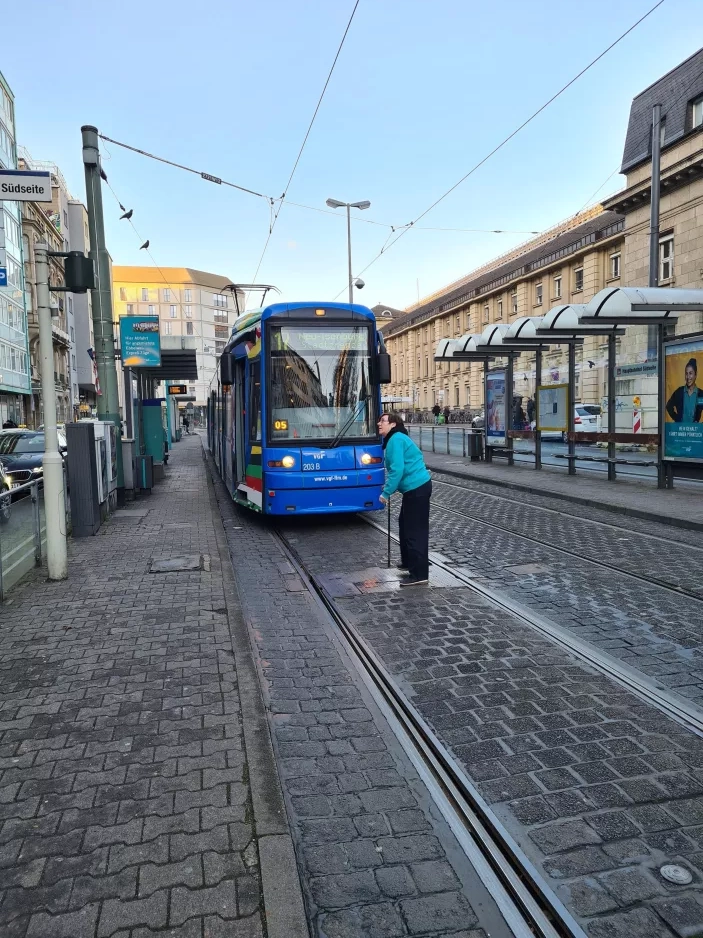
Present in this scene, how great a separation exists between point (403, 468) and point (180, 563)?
283cm

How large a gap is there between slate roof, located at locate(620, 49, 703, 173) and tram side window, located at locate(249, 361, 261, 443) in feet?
72.8

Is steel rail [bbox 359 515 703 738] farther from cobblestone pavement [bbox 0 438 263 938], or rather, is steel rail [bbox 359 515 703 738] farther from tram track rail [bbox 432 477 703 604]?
cobblestone pavement [bbox 0 438 263 938]

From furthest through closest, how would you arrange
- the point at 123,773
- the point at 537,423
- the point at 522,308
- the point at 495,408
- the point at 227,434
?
the point at 522,308, the point at 495,408, the point at 537,423, the point at 227,434, the point at 123,773

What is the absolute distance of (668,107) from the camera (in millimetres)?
26781

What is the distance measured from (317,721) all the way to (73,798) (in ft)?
4.54

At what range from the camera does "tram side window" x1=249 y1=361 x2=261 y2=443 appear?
10.4 metres

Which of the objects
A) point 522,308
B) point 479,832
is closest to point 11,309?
point 522,308

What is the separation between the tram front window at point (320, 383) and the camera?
10.3 metres

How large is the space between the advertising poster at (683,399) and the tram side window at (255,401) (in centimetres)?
823

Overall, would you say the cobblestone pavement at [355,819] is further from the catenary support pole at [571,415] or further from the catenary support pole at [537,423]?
the catenary support pole at [537,423]

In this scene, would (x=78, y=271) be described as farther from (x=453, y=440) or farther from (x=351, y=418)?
(x=453, y=440)

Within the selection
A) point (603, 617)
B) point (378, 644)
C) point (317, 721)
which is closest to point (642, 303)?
point (603, 617)

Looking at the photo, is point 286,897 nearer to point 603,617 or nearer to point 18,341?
point 603,617

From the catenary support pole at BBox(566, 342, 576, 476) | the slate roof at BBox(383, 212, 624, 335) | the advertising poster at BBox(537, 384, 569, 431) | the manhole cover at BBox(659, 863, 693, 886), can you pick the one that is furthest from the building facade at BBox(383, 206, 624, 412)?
the manhole cover at BBox(659, 863, 693, 886)
